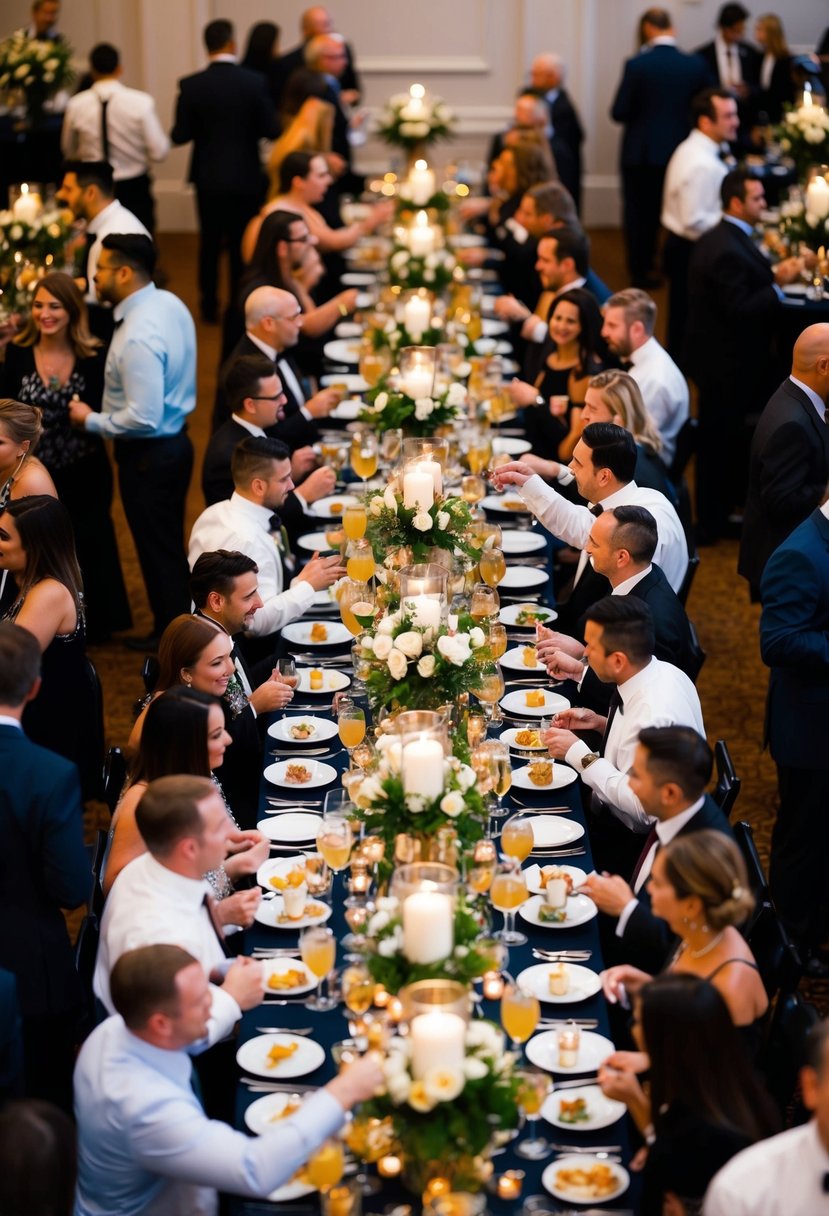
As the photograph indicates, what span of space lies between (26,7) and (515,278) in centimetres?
700

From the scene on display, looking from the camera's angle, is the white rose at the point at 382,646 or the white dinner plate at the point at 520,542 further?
the white dinner plate at the point at 520,542

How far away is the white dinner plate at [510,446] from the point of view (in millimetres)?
7082

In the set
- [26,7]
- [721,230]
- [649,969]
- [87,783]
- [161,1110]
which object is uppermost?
[26,7]

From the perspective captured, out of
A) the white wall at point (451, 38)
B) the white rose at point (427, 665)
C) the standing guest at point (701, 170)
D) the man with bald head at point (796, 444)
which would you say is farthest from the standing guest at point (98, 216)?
the white wall at point (451, 38)

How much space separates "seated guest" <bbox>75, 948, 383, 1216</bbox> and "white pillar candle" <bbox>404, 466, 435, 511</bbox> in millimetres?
2317

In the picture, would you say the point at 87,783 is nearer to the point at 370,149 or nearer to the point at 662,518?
the point at 662,518

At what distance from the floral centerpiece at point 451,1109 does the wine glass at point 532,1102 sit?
1.4 inches

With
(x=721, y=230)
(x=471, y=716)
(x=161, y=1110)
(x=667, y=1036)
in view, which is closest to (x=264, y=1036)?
(x=161, y=1110)

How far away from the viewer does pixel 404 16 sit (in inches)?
573

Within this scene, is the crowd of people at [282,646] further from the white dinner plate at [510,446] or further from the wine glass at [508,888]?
the wine glass at [508,888]

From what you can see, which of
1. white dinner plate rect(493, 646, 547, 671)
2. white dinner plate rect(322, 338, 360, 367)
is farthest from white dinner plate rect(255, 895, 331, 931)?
white dinner plate rect(322, 338, 360, 367)

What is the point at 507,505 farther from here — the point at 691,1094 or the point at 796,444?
the point at 691,1094

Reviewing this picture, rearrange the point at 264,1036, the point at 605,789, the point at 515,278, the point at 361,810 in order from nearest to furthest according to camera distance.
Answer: the point at 264,1036 → the point at 361,810 → the point at 605,789 → the point at 515,278

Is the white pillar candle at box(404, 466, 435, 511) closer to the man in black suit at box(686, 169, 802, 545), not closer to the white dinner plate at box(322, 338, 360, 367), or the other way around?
the white dinner plate at box(322, 338, 360, 367)
